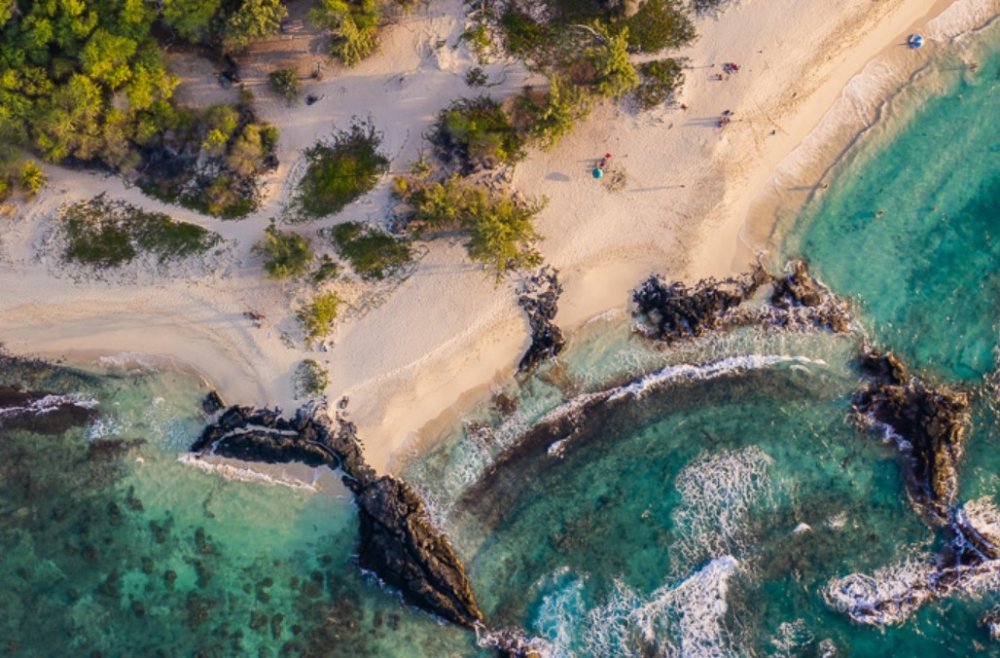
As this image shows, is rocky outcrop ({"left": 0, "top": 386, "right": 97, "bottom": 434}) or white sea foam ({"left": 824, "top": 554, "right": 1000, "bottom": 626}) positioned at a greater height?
rocky outcrop ({"left": 0, "top": 386, "right": 97, "bottom": 434})

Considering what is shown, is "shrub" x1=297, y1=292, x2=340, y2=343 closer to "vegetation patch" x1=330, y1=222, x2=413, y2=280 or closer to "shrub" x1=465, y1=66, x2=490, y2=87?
"vegetation patch" x1=330, y1=222, x2=413, y2=280

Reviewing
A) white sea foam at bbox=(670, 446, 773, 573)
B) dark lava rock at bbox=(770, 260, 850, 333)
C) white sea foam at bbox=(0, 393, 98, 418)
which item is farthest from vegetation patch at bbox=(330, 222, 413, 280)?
dark lava rock at bbox=(770, 260, 850, 333)

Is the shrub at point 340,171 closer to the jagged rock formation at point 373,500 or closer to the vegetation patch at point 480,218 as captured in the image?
the vegetation patch at point 480,218

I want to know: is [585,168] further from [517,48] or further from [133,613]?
[133,613]

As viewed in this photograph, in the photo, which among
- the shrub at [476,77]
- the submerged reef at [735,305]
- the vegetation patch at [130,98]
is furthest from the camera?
the submerged reef at [735,305]

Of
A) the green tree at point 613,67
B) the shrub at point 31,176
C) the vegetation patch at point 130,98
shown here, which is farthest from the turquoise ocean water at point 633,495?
the green tree at point 613,67

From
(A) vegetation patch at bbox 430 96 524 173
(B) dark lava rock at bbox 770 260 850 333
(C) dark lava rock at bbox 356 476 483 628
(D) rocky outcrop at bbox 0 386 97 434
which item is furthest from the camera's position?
(D) rocky outcrop at bbox 0 386 97 434
